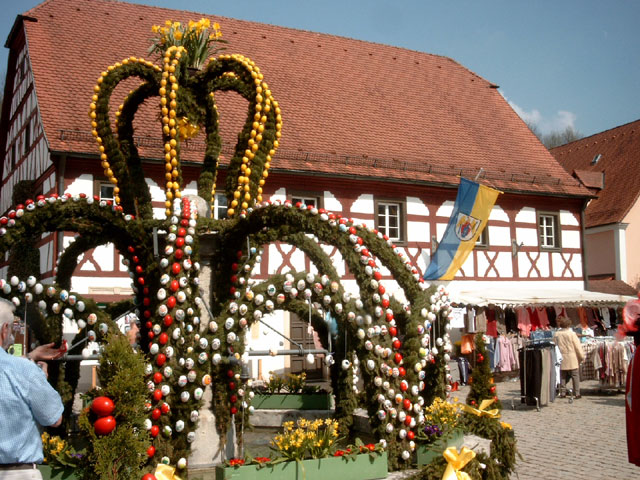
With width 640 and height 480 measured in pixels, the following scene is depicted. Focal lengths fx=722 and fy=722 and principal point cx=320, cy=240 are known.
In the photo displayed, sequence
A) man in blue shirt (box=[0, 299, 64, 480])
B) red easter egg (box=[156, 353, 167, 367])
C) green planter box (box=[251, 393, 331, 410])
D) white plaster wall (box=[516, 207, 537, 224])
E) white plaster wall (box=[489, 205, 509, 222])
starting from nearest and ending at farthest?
man in blue shirt (box=[0, 299, 64, 480])
red easter egg (box=[156, 353, 167, 367])
green planter box (box=[251, 393, 331, 410])
white plaster wall (box=[489, 205, 509, 222])
white plaster wall (box=[516, 207, 537, 224])

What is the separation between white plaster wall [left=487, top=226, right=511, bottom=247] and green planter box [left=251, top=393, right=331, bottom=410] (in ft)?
40.7

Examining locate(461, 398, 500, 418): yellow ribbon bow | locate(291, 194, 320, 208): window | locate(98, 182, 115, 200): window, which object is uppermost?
locate(291, 194, 320, 208): window

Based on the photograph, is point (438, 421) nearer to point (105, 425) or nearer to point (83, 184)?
point (105, 425)

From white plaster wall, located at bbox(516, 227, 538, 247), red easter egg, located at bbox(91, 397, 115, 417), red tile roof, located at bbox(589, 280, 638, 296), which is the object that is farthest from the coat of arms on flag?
red easter egg, located at bbox(91, 397, 115, 417)

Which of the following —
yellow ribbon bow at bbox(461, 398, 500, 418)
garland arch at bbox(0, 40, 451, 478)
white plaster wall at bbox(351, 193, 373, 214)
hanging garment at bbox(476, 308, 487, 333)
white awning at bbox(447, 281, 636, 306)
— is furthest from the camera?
Answer: white plaster wall at bbox(351, 193, 373, 214)

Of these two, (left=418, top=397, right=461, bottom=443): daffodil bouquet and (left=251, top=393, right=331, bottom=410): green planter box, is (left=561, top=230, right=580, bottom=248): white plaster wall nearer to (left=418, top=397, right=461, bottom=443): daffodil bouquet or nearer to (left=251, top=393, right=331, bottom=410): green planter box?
(left=251, top=393, right=331, bottom=410): green planter box

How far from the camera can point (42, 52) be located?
18.4 m

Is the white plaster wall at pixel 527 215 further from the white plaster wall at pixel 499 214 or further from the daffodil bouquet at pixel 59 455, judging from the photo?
the daffodil bouquet at pixel 59 455

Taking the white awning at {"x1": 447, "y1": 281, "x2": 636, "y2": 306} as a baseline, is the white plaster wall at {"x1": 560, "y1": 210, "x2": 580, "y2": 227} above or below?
above

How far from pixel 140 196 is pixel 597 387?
1170 centimetres

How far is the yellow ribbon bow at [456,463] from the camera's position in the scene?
566cm

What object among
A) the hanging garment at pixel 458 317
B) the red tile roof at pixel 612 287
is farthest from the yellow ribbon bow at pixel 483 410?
the red tile roof at pixel 612 287

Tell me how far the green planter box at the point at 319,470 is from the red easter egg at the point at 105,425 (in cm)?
145

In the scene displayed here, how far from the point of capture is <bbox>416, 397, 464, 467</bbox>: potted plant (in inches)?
254
